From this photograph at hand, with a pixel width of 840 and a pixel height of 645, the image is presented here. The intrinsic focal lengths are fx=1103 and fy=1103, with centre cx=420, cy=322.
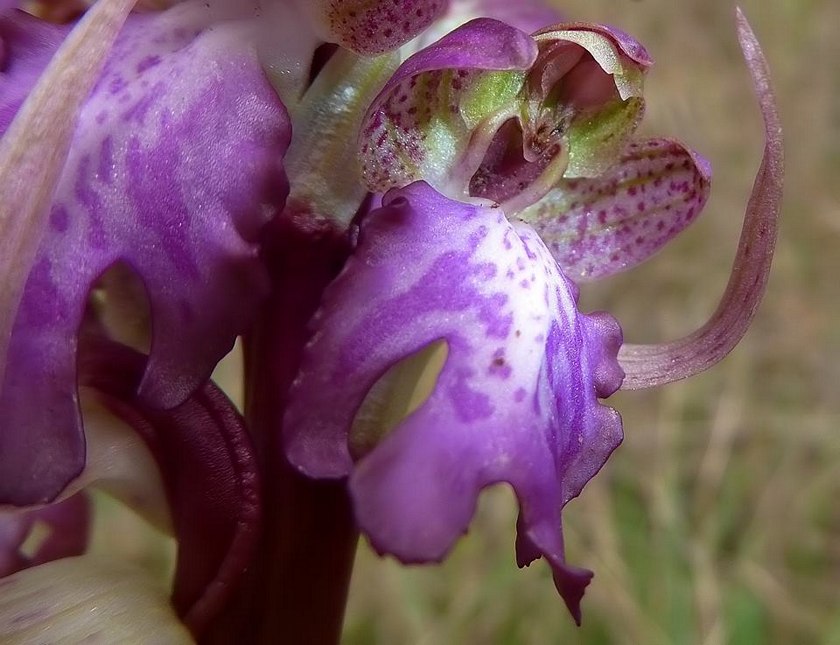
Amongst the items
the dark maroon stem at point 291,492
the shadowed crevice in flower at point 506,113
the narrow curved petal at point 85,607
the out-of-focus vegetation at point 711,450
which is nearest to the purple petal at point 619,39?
the shadowed crevice in flower at point 506,113

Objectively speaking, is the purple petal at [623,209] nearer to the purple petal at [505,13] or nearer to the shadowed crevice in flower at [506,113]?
the shadowed crevice in flower at [506,113]

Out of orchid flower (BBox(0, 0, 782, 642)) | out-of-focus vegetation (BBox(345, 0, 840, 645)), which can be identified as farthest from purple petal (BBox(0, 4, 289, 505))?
out-of-focus vegetation (BBox(345, 0, 840, 645))

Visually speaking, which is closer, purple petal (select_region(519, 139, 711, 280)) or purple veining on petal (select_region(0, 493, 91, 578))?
purple petal (select_region(519, 139, 711, 280))

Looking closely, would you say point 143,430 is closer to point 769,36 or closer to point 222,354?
point 222,354

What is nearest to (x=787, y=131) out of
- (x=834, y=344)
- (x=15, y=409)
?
(x=834, y=344)

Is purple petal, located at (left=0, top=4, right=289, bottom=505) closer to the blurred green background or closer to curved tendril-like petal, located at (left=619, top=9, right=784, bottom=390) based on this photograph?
curved tendril-like petal, located at (left=619, top=9, right=784, bottom=390)

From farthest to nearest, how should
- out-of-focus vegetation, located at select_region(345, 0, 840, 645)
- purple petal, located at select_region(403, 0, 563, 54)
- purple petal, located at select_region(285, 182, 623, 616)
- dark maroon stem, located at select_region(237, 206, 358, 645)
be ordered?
out-of-focus vegetation, located at select_region(345, 0, 840, 645), purple petal, located at select_region(403, 0, 563, 54), dark maroon stem, located at select_region(237, 206, 358, 645), purple petal, located at select_region(285, 182, 623, 616)
